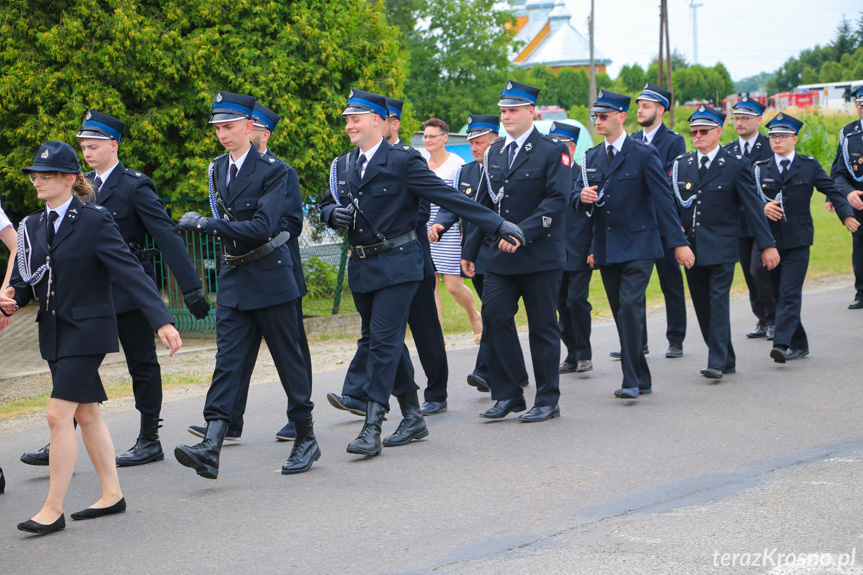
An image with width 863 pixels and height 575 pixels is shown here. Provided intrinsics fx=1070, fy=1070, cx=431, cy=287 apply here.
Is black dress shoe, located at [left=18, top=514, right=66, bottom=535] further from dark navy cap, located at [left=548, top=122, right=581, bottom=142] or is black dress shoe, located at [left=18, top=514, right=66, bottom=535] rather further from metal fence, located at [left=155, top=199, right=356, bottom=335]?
metal fence, located at [left=155, top=199, right=356, bottom=335]

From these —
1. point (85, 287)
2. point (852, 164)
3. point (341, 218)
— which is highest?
point (852, 164)

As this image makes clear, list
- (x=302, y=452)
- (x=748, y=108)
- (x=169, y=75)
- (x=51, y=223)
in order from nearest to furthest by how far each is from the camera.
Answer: (x=51, y=223) → (x=302, y=452) → (x=748, y=108) → (x=169, y=75)

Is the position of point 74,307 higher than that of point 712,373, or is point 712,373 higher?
point 74,307

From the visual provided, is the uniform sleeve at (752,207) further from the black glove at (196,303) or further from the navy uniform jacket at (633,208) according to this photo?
the black glove at (196,303)

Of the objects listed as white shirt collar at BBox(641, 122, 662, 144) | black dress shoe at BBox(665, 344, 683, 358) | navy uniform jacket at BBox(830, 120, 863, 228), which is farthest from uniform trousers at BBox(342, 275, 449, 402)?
navy uniform jacket at BBox(830, 120, 863, 228)

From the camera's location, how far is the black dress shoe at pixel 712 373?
8.57 meters

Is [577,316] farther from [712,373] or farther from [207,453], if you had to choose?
[207,453]

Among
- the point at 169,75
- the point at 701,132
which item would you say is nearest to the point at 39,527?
the point at 701,132

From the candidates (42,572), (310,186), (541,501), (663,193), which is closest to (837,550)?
(541,501)

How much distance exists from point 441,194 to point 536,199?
1.02 m

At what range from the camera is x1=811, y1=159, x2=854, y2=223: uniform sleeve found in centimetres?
1030

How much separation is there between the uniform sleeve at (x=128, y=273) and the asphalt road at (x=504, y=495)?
104 cm

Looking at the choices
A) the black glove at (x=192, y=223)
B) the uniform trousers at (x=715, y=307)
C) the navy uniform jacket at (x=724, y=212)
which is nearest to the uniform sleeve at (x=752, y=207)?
the navy uniform jacket at (x=724, y=212)

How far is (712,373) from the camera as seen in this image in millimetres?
8578
